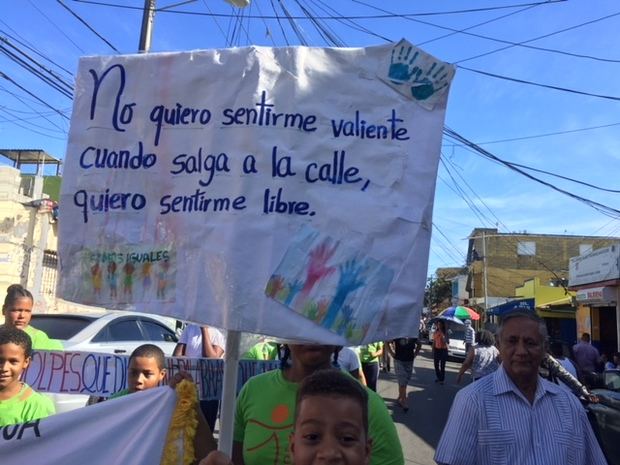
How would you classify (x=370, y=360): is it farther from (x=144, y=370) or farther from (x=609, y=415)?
(x=144, y=370)

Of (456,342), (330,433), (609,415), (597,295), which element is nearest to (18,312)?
(330,433)

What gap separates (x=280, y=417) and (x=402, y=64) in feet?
4.58

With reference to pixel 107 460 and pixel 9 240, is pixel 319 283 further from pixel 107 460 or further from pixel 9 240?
pixel 9 240

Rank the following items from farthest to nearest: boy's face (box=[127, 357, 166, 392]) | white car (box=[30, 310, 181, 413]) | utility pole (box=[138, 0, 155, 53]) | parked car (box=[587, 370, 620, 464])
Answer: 1. utility pole (box=[138, 0, 155, 53])
2. parked car (box=[587, 370, 620, 464])
3. white car (box=[30, 310, 181, 413])
4. boy's face (box=[127, 357, 166, 392])

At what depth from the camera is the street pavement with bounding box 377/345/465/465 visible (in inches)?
303

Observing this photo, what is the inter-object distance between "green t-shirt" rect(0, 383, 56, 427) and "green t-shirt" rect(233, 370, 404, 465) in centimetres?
111

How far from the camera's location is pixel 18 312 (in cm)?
408

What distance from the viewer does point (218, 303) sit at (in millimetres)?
1889

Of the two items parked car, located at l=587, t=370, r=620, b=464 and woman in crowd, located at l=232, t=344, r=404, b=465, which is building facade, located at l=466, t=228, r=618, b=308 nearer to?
parked car, located at l=587, t=370, r=620, b=464

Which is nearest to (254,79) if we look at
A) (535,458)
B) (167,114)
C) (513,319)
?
(167,114)

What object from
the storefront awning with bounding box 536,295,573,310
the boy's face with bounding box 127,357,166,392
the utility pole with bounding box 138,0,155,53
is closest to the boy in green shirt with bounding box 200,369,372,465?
the boy's face with bounding box 127,357,166,392

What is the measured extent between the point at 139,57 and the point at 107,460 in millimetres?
1504

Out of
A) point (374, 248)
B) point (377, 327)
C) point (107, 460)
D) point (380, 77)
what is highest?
point (380, 77)

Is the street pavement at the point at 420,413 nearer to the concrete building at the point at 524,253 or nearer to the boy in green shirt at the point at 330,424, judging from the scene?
the boy in green shirt at the point at 330,424
